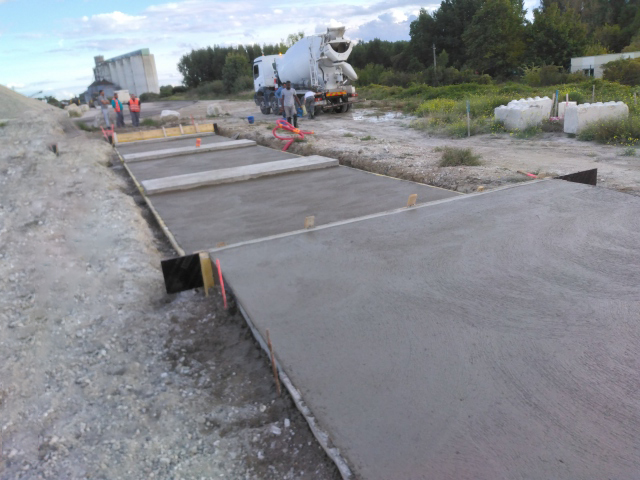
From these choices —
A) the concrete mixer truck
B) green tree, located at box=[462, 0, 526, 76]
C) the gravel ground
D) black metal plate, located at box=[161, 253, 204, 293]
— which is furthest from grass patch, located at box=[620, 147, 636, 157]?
green tree, located at box=[462, 0, 526, 76]

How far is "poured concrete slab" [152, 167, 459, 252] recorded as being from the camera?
21.7 feet

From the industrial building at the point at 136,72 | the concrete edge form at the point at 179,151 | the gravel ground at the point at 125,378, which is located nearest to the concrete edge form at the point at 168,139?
the concrete edge form at the point at 179,151

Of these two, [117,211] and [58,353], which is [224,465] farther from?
[117,211]

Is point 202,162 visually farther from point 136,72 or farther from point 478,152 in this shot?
point 136,72

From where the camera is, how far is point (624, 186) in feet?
25.3

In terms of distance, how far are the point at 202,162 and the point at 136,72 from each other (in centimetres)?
5478

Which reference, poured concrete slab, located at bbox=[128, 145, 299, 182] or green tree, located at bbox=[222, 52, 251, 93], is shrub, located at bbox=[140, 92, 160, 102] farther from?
poured concrete slab, located at bbox=[128, 145, 299, 182]

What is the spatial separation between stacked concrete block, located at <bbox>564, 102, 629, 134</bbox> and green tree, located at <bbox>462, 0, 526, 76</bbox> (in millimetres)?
28768

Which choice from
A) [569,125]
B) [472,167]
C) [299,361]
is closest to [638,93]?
[569,125]

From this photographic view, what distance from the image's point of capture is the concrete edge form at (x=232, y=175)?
356 inches

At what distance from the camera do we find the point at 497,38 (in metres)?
39.3

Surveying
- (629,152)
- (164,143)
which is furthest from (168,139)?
(629,152)

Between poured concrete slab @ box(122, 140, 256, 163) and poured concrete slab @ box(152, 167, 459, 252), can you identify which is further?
poured concrete slab @ box(122, 140, 256, 163)

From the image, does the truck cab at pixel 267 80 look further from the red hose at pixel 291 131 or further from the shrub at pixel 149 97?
the shrub at pixel 149 97
